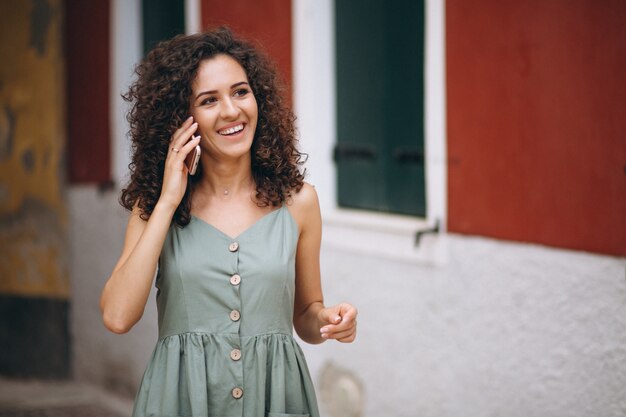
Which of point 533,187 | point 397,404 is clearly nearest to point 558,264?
point 533,187

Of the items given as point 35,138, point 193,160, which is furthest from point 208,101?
point 35,138

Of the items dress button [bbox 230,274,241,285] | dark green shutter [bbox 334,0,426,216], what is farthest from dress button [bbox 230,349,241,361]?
dark green shutter [bbox 334,0,426,216]

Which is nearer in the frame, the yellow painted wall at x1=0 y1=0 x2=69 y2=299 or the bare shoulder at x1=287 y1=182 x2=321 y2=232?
the bare shoulder at x1=287 y1=182 x2=321 y2=232

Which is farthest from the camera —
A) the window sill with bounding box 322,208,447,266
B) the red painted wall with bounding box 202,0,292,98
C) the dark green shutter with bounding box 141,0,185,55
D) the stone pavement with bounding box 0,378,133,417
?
the dark green shutter with bounding box 141,0,185,55

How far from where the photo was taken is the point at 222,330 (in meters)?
2.87

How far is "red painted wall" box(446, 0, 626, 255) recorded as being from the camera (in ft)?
12.4

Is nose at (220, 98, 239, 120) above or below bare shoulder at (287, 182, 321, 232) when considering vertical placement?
above

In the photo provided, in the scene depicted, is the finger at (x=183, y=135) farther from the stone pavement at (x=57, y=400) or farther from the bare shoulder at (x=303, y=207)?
the stone pavement at (x=57, y=400)

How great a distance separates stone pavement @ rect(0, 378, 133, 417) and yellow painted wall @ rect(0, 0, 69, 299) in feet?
2.55

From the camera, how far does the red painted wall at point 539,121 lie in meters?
3.77

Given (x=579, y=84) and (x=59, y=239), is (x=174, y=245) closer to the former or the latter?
(x=579, y=84)

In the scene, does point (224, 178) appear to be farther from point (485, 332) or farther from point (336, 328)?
point (485, 332)

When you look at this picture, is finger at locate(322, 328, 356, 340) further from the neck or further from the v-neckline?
the neck

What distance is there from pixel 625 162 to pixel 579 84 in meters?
0.38
